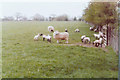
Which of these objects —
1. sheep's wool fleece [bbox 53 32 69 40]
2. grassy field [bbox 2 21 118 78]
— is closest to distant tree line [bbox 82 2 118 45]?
grassy field [bbox 2 21 118 78]

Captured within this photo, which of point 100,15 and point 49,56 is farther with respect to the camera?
point 100,15

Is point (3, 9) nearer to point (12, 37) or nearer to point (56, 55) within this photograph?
point (12, 37)

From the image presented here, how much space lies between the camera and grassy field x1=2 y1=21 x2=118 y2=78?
7.20 feet

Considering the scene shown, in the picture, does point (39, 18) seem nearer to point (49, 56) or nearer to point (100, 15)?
point (49, 56)

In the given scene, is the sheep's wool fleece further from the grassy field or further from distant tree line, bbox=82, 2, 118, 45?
distant tree line, bbox=82, 2, 118, 45

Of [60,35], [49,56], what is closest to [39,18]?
[60,35]

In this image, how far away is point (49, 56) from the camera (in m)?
2.40

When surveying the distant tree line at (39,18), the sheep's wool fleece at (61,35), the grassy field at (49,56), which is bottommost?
the grassy field at (49,56)

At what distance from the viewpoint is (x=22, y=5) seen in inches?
102

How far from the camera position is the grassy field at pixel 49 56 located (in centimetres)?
219

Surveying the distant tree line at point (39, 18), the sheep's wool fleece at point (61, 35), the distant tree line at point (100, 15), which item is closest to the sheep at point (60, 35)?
the sheep's wool fleece at point (61, 35)

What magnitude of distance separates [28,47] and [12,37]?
0.28 metres

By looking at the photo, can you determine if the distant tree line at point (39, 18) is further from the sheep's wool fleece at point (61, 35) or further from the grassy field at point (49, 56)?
the sheep's wool fleece at point (61, 35)

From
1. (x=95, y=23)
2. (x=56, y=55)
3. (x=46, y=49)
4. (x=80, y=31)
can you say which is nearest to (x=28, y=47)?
(x=46, y=49)
